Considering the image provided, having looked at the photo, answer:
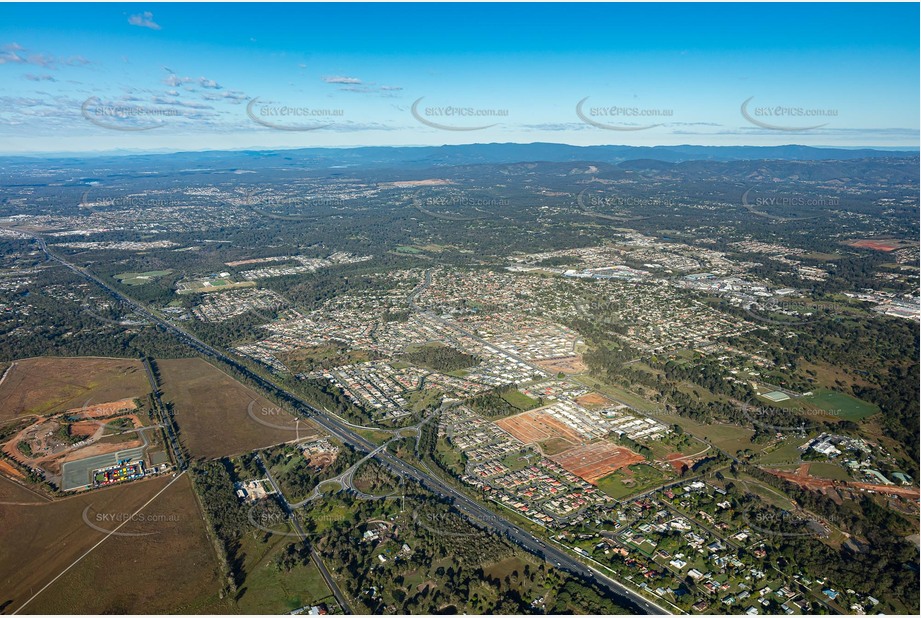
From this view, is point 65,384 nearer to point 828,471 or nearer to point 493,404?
point 493,404

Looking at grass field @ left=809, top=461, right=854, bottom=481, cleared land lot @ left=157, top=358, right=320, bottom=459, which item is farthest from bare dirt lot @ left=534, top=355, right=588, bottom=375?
cleared land lot @ left=157, top=358, right=320, bottom=459

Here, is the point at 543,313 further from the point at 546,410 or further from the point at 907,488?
the point at 907,488

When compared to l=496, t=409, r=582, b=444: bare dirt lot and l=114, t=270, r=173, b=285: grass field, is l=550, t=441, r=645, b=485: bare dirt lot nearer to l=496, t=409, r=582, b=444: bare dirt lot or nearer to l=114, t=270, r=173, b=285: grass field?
l=496, t=409, r=582, b=444: bare dirt lot

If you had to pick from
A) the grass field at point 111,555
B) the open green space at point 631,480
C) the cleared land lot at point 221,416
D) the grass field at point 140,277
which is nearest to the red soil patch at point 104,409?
the cleared land lot at point 221,416

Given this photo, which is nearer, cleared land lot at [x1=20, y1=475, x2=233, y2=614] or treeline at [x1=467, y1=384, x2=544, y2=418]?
cleared land lot at [x1=20, y1=475, x2=233, y2=614]

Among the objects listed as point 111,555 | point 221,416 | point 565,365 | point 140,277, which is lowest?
point 140,277

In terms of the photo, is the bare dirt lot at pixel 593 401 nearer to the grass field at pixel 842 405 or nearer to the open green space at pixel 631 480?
the open green space at pixel 631 480

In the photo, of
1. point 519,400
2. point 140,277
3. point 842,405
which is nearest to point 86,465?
point 519,400
